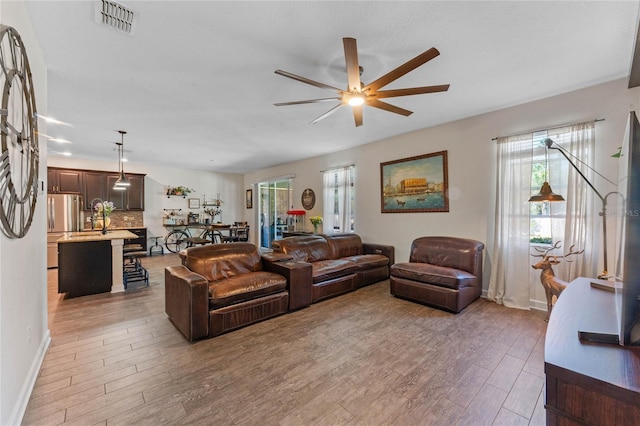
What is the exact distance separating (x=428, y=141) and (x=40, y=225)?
5.15m

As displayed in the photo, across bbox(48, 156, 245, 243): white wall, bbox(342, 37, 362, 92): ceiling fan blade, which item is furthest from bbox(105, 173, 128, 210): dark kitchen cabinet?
bbox(342, 37, 362, 92): ceiling fan blade

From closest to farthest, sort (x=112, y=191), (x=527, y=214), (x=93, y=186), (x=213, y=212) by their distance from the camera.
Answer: (x=527, y=214), (x=93, y=186), (x=112, y=191), (x=213, y=212)

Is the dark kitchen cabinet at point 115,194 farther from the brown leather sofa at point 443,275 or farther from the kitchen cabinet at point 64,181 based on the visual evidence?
the brown leather sofa at point 443,275

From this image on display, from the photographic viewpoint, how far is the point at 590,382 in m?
0.80

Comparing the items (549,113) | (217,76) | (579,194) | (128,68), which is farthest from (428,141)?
(128,68)

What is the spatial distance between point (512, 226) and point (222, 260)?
157 inches

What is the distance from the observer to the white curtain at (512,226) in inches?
140

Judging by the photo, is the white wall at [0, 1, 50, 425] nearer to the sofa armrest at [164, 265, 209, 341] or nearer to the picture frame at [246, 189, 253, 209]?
the sofa armrest at [164, 265, 209, 341]

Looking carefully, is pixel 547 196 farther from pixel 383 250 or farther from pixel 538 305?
pixel 383 250

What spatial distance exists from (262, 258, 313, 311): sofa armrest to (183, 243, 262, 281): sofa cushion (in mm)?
307

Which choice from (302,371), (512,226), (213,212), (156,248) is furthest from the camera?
(213,212)

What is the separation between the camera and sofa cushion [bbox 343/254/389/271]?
4.55 meters

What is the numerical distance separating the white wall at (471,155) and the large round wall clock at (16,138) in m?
3.37

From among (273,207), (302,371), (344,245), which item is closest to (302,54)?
(302,371)
